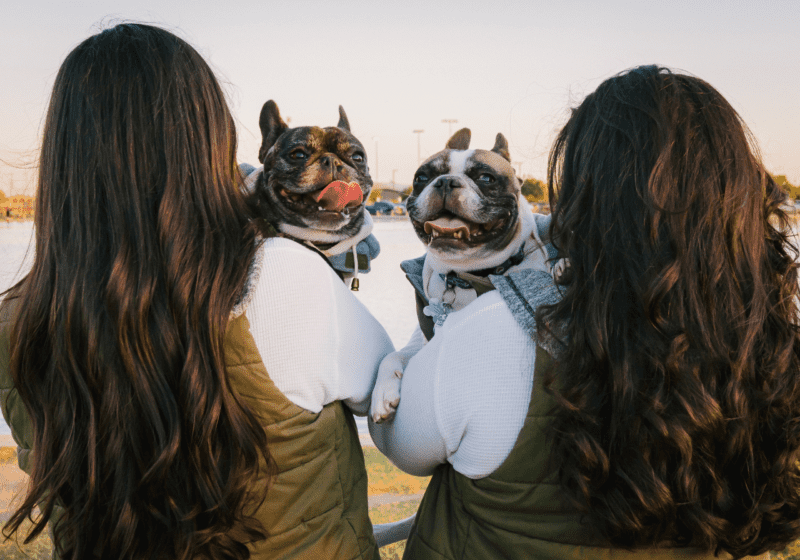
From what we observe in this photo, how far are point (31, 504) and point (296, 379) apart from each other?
0.64m

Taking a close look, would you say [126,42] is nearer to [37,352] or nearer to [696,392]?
[37,352]

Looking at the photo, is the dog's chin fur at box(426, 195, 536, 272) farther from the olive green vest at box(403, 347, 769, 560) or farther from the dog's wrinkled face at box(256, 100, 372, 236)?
the olive green vest at box(403, 347, 769, 560)

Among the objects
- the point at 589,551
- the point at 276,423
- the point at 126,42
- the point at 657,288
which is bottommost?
the point at 589,551

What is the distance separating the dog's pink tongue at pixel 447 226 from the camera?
2.66 metres

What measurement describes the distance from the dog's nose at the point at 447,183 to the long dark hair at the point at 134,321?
5.01ft

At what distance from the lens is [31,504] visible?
128 cm

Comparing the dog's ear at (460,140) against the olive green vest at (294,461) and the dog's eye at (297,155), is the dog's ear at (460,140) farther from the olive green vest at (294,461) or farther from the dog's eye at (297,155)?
the olive green vest at (294,461)

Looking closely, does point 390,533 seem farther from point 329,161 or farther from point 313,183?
point 329,161

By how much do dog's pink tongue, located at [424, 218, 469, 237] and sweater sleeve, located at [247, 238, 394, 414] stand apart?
1292 mm

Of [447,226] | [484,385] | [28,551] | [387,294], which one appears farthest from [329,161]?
[387,294]

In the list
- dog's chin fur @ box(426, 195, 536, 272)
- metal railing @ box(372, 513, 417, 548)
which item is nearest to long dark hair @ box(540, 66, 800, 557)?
Answer: metal railing @ box(372, 513, 417, 548)

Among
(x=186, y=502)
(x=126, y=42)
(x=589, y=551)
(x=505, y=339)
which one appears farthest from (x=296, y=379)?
(x=126, y=42)

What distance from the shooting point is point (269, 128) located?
2963mm

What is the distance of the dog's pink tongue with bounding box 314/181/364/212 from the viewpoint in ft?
8.78
